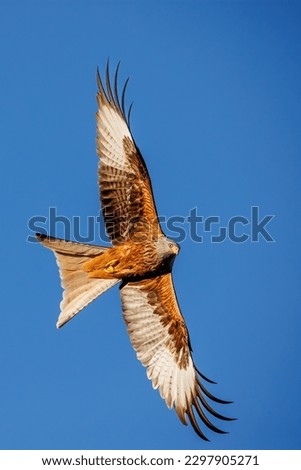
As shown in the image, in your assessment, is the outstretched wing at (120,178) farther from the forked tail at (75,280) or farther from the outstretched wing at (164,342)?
the outstretched wing at (164,342)

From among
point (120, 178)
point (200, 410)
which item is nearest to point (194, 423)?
point (200, 410)

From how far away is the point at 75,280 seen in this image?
973cm

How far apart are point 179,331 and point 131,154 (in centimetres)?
211

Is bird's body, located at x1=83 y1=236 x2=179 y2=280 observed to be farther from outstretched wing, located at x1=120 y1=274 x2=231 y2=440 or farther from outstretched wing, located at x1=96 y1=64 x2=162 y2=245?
outstretched wing, located at x1=120 y1=274 x2=231 y2=440

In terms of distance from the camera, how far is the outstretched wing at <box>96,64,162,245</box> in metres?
9.62

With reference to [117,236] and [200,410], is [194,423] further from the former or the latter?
[117,236]

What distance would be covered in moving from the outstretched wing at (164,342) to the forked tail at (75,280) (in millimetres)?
680

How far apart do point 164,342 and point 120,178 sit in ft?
6.53

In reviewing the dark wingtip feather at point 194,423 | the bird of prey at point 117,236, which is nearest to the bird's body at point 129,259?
the bird of prey at point 117,236

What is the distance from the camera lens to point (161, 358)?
34.0 ft

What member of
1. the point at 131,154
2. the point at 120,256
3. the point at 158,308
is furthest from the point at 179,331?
the point at 131,154

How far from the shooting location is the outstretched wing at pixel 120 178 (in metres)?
9.62

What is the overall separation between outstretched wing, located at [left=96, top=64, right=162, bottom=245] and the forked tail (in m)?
0.35
